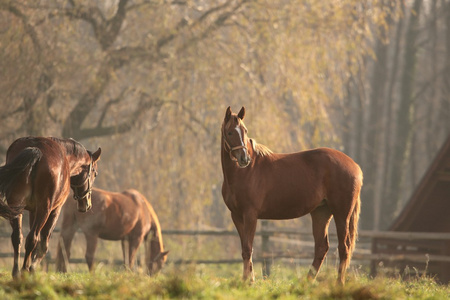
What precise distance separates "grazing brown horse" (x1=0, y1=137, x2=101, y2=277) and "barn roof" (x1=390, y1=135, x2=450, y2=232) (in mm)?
6539

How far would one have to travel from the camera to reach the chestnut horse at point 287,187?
260 inches

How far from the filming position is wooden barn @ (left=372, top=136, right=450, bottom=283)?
11.0 m

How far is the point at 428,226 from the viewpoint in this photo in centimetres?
1251

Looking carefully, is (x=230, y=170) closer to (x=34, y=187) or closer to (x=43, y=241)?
(x=34, y=187)

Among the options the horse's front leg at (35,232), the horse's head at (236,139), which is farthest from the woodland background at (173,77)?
the horse's head at (236,139)

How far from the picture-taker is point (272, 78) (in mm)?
14570

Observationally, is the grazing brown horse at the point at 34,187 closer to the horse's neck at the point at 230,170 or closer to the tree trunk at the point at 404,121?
the horse's neck at the point at 230,170

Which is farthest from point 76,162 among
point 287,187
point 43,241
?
point 287,187

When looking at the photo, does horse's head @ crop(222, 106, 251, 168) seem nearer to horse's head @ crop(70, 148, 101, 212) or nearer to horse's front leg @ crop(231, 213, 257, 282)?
horse's front leg @ crop(231, 213, 257, 282)

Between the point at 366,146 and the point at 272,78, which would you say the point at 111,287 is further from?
the point at 366,146

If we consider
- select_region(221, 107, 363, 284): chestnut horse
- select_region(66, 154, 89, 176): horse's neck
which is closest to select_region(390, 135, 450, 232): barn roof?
select_region(221, 107, 363, 284): chestnut horse

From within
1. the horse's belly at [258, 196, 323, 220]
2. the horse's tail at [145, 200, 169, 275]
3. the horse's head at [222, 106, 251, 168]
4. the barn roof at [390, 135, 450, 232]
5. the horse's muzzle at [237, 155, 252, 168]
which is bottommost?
the horse's tail at [145, 200, 169, 275]

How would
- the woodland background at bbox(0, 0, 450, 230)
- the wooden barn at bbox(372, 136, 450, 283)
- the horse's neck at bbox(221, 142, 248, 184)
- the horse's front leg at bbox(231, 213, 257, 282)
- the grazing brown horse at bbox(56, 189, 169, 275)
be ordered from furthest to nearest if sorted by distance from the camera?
the woodland background at bbox(0, 0, 450, 230) → the wooden barn at bbox(372, 136, 450, 283) → the grazing brown horse at bbox(56, 189, 169, 275) → the horse's neck at bbox(221, 142, 248, 184) → the horse's front leg at bbox(231, 213, 257, 282)

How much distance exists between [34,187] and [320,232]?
9.84 feet
